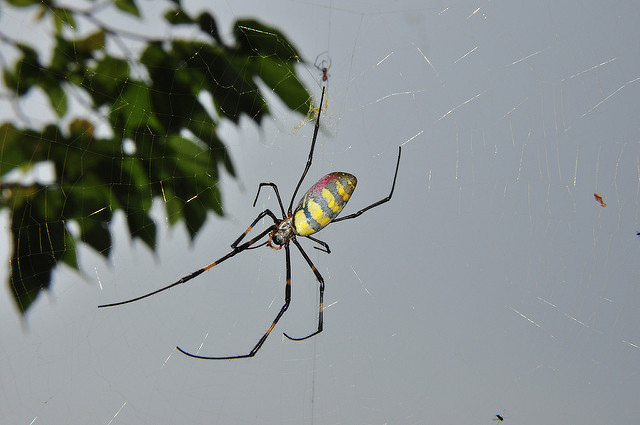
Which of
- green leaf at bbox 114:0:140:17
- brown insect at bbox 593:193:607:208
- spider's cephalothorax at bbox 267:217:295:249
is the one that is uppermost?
green leaf at bbox 114:0:140:17

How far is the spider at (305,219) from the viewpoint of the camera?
2.76m

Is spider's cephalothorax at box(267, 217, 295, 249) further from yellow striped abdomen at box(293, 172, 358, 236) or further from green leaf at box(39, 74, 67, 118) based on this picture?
green leaf at box(39, 74, 67, 118)

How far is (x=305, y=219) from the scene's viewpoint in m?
2.91

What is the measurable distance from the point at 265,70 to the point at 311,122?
→ 4.41ft

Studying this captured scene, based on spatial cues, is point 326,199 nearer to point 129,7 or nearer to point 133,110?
point 133,110

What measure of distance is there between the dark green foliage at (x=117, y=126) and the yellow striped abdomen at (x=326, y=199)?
1.07 meters

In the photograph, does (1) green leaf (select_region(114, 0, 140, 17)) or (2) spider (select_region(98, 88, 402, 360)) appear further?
(2) spider (select_region(98, 88, 402, 360))

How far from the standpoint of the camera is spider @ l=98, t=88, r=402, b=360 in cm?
276

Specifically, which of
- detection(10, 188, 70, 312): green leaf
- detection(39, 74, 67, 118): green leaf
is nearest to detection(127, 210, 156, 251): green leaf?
detection(10, 188, 70, 312): green leaf

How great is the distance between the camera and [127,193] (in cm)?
163

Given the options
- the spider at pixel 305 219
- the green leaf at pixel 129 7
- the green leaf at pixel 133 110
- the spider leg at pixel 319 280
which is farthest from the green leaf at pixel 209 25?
the spider leg at pixel 319 280

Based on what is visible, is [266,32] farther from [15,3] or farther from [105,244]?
[105,244]

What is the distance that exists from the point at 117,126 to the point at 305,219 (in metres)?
1.51

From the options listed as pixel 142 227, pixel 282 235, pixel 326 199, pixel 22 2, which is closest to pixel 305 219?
pixel 326 199
